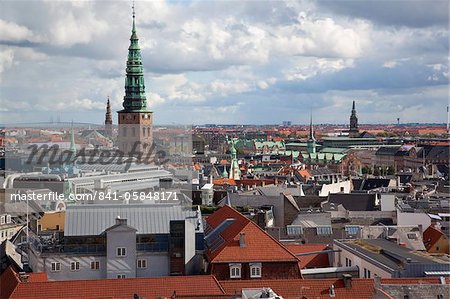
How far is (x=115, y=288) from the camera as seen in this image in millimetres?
25047

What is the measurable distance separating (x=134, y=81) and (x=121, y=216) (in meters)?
51.0

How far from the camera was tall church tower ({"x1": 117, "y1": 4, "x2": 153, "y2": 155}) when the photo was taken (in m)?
78.5

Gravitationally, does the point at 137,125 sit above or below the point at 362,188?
above

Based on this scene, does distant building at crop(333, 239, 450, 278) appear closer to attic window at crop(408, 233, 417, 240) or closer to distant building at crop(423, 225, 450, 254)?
attic window at crop(408, 233, 417, 240)

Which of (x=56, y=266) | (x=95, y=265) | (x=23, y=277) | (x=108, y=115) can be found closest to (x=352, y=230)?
(x=95, y=265)

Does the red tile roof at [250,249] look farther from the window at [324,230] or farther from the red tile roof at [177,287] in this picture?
the window at [324,230]

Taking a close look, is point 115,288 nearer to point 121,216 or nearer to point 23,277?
point 23,277

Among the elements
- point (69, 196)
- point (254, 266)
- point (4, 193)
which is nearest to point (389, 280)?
point (254, 266)

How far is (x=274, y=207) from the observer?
160ft

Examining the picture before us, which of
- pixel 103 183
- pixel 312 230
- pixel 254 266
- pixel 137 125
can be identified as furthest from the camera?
pixel 137 125

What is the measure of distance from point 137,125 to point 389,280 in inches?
2323

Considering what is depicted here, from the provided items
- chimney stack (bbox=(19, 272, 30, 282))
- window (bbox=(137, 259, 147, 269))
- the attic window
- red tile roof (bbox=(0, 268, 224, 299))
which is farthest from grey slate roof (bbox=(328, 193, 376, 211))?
chimney stack (bbox=(19, 272, 30, 282))

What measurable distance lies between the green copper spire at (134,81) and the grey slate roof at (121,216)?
4941 cm

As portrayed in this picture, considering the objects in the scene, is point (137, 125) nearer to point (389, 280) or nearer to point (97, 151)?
point (97, 151)
